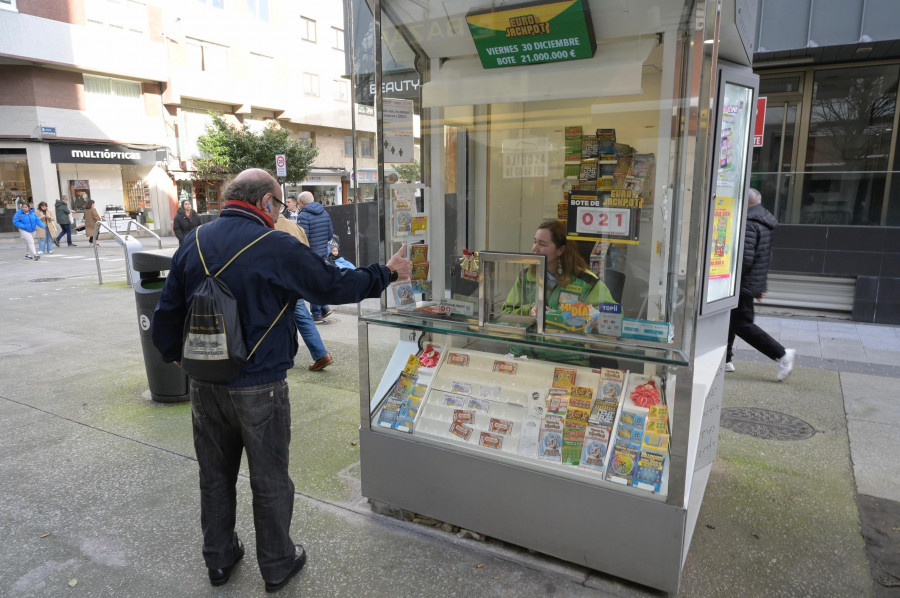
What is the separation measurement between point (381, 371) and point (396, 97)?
1.59 meters

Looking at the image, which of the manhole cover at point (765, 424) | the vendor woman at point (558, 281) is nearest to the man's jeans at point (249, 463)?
the vendor woman at point (558, 281)

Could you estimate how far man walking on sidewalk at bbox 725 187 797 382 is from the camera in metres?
5.37

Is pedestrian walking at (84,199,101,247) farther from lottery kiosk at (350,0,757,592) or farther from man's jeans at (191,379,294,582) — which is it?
man's jeans at (191,379,294,582)

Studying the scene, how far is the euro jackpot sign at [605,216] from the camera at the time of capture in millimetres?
3055

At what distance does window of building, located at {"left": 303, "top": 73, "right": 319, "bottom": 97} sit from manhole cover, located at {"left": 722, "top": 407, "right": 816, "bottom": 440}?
102 feet

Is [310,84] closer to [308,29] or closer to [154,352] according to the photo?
[308,29]

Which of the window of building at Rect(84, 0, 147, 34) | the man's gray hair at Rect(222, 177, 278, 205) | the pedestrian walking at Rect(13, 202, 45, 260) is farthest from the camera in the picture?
the window of building at Rect(84, 0, 147, 34)

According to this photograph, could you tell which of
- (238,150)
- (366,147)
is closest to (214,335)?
(366,147)

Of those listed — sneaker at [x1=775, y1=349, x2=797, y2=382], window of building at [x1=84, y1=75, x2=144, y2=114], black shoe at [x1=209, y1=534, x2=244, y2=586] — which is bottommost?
black shoe at [x1=209, y1=534, x2=244, y2=586]

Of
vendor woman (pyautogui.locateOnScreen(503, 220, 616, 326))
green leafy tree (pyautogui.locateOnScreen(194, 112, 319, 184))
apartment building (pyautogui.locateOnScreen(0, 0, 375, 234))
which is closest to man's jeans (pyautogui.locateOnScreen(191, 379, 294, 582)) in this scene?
vendor woman (pyautogui.locateOnScreen(503, 220, 616, 326))

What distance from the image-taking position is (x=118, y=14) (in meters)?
23.1

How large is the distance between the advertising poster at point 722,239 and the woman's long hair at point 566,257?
70 centimetres

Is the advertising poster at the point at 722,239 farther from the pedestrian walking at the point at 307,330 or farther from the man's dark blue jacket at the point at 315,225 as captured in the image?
the man's dark blue jacket at the point at 315,225

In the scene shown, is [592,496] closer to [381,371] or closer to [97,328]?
[381,371]
